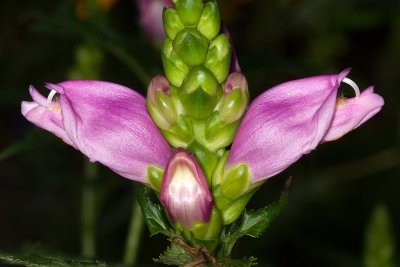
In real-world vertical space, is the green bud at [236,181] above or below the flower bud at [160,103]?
below

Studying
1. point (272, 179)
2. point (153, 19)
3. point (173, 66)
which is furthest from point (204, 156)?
point (272, 179)

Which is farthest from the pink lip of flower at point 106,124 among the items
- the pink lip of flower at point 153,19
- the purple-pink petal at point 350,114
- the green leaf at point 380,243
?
the pink lip of flower at point 153,19

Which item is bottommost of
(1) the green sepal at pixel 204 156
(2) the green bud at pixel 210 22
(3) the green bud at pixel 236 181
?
(3) the green bud at pixel 236 181

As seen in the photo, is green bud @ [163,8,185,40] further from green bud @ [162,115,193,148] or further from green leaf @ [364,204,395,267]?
green leaf @ [364,204,395,267]

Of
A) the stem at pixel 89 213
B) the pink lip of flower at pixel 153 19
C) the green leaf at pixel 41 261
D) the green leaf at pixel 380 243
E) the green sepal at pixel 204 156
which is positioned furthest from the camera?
the pink lip of flower at pixel 153 19

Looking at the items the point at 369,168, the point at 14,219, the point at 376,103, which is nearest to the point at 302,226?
the point at 369,168

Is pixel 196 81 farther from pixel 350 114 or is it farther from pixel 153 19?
pixel 153 19

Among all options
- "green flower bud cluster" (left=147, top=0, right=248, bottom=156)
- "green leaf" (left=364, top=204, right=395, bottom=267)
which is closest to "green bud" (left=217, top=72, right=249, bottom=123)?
"green flower bud cluster" (left=147, top=0, right=248, bottom=156)

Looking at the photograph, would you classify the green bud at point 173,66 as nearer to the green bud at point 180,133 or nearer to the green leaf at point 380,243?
the green bud at point 180,133
